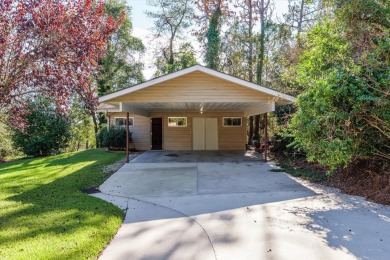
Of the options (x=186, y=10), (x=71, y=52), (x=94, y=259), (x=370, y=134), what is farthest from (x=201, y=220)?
(x=186, y=10)

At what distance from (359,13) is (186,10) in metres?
18.6

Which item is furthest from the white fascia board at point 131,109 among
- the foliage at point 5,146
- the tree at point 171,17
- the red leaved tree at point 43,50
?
the tree at point 171,17

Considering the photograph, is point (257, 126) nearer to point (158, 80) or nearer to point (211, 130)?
point (211, 130)

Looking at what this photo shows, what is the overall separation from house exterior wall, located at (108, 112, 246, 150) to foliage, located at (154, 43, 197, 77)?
852 cm

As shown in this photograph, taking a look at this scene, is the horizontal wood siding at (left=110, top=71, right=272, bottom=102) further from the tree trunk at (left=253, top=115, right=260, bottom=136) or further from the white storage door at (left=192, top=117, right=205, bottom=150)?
the tree trunk at (left=253, top=115, right=260, bottom=136)

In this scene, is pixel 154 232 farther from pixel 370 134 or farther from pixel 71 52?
pixel 370 134

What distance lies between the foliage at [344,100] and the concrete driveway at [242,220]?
1131 mm

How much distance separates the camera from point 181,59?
24094 millimetres

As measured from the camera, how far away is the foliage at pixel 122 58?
2167 cm

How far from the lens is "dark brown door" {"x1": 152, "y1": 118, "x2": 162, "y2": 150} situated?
16328 millimetres

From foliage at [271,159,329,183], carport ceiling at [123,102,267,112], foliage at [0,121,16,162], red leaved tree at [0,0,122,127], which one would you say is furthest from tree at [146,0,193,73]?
red leaved tree at [0,0,122,127]

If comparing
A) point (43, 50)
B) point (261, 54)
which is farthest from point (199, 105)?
point (43, 50)

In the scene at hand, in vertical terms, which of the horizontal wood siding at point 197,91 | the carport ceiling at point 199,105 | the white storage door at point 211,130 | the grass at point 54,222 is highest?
the horizontal wood siding at point 197,91

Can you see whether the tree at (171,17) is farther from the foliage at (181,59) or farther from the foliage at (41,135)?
the foliage at (41,135)
